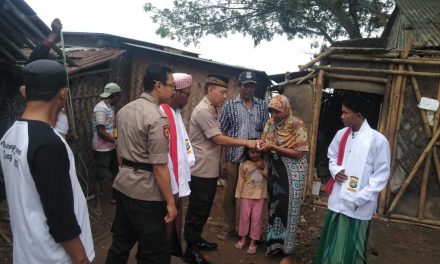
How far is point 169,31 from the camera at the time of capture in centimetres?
1428

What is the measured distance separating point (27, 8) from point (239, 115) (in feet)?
8.48

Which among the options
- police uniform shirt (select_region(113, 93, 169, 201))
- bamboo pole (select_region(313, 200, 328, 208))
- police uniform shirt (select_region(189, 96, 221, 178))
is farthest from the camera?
bamboo pole (select_region(313, 200, 328, 208))

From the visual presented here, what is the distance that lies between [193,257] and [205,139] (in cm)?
130

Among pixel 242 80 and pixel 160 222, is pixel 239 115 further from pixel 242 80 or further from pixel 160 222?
pixel 160 222

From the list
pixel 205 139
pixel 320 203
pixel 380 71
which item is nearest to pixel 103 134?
pixel 205 139

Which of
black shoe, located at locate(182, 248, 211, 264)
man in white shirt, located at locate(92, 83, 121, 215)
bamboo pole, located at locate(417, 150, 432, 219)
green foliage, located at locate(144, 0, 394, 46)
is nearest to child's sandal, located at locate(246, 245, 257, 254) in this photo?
black shoe, located at locate(182, 248, 211, 264)

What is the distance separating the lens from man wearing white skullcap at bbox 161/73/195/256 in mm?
3240

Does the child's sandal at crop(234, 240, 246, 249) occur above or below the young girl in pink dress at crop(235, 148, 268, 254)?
below

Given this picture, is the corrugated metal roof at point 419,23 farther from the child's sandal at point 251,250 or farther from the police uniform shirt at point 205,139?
the child's sandal at point 251,250

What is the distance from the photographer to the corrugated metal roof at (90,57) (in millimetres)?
5716

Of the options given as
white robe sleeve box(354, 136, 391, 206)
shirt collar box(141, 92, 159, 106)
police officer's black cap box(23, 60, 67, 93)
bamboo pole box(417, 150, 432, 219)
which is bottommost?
bamboo pole box(417, 150, 432, 219)

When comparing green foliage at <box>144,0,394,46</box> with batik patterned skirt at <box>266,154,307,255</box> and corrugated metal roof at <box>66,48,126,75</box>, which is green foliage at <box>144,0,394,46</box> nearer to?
corrugated metal roof at <box>66,48,126,75</box>

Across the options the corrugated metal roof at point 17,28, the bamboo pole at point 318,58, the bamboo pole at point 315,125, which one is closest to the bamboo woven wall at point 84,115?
the corrugated metal roof at point 17,28

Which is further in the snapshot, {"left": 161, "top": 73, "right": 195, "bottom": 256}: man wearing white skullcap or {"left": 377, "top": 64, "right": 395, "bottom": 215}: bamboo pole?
{"left": 377, "top": 64, "right": 395, "bottom": 215}: bamboo pole
